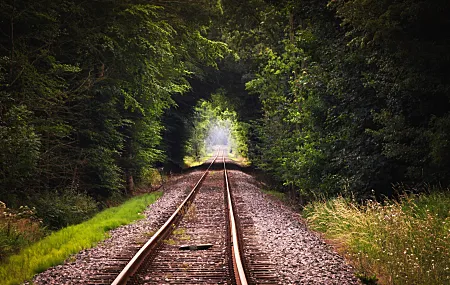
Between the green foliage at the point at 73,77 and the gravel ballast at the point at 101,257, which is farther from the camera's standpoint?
the green foliage at the point at 73,77

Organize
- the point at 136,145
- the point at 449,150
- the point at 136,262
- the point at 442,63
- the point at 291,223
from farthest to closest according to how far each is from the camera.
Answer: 1. the point at 136,145
2. the point at 291,223
3. the point at 442,63
4. the point at 449,150
5. the point at 136,262

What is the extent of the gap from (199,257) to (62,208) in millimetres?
6714

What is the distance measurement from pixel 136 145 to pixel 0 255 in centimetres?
1339

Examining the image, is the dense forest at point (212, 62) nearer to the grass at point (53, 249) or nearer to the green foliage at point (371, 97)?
the green foliage at point (371, 97)

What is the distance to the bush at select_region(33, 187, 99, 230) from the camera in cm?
1118

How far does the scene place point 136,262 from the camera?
657 cm

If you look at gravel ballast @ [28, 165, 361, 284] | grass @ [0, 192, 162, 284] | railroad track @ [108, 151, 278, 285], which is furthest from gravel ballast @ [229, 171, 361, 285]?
grass @ [0, 192, 162, 284]

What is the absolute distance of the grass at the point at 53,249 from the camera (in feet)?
21.1

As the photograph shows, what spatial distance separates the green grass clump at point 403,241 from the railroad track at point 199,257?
172cm

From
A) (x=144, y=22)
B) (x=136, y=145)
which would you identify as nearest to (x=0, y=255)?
(x=144, y=22)

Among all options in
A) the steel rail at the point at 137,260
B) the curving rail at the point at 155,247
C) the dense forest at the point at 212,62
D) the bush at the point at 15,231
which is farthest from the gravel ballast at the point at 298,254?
the bush at the point at 15,231

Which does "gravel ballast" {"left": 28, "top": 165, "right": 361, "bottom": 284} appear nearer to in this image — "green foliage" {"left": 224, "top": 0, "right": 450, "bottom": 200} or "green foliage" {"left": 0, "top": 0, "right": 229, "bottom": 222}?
"green foliage" {"left": 224, "top": 0, "right": 450, "bottom": 200}

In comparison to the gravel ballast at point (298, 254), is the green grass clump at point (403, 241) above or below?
above

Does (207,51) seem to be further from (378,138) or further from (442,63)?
(442,63)
